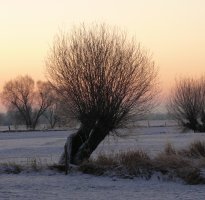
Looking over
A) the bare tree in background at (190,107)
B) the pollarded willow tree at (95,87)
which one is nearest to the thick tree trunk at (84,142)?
the pollarded willow tree at (95,87)

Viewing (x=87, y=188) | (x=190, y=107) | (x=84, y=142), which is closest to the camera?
(x=87, y=188)

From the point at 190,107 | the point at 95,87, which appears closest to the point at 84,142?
the point at 95,87

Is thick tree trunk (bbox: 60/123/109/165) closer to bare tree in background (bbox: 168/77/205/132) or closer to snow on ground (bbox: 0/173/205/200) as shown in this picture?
snow on ground (bbox: 0/173/205/200)

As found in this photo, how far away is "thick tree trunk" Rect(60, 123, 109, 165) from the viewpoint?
21891 mm

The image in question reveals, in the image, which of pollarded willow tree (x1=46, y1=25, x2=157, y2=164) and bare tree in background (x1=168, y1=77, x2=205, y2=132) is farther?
bare tree in background (x1=168, y1=77, x2=205, y2=132)

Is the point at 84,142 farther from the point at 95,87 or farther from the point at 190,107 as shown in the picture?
the point at 190,107

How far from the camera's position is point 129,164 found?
18641 millimetres

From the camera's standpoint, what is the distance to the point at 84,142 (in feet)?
73.8

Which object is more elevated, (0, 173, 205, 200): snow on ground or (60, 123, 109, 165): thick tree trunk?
(60, 123, 109, 165): thick tree trunk

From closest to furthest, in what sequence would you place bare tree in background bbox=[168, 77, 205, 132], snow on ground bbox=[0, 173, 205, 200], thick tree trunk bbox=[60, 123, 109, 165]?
snow on ground bbox=[0, 173, 205, 200], thick tree trunk bbox=[60, 123, 109, 165], bare tree in background bbox=[168, 77, 205, 132]

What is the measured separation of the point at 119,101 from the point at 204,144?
4.61 meters

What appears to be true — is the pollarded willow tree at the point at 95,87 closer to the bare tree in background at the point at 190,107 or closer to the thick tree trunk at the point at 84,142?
the thick tree trunk at the point at 84,142

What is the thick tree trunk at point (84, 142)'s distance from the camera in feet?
71.8

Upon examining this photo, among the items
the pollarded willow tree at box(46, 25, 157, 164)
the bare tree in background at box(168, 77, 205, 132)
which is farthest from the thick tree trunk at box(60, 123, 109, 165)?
the bare tree in background at box(168, 77, 205, 132)
